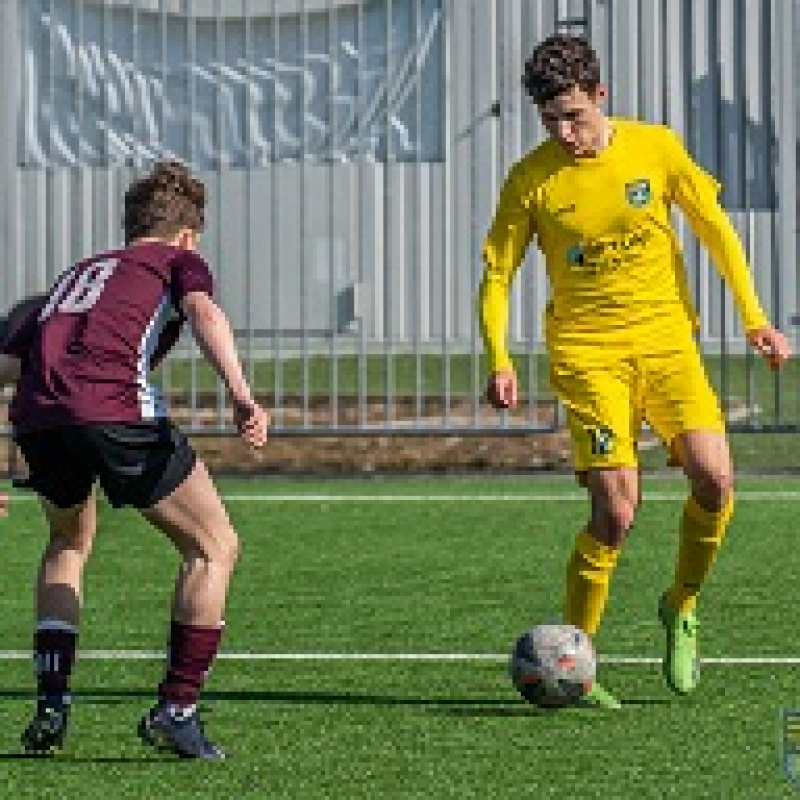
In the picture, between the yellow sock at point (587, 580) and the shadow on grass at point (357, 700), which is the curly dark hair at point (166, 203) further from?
the yellow sock at point (587, 580)

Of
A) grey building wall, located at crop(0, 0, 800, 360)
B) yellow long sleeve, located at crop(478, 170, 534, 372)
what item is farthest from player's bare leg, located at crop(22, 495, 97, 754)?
grey building wall, located at crop(0, 0, 800, 360)

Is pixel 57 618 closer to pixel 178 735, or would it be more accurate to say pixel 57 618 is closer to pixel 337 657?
pixel 178 735

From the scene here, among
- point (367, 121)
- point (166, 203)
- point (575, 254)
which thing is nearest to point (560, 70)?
point (575, 254)

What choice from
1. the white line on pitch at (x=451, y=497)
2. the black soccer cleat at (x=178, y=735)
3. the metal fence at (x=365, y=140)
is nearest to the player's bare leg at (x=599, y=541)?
the black soccer cleat at (x=178, y=735)

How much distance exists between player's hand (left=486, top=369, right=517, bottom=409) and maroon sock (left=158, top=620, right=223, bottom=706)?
4.70ft

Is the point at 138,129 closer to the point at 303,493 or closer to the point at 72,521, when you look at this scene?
the point at 303,493

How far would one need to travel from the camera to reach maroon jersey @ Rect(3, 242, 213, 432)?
9062mm

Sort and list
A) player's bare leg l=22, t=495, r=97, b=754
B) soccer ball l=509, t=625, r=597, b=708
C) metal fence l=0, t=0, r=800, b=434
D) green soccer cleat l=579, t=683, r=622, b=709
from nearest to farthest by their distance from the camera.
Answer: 1. player's bare leg l=22, t=495, r=97, b=754
2. soccer ball l=509, t=625, r=597, b=708
3. green soccer cleat l=579, t=683, r=622, b=709
4. metal fence l=0, t=0, r=800, b=434

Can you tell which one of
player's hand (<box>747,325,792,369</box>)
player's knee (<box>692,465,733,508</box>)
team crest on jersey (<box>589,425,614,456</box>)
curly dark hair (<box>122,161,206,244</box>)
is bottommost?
player's knee (<box>692,465,733,508</box>)

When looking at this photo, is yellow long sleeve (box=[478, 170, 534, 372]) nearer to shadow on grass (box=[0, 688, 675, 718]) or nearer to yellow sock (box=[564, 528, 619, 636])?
yellow sock (box=[564, 528, 619, 636])

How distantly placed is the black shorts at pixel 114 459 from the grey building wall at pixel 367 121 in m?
9.58

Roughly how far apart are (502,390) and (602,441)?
1.09ft

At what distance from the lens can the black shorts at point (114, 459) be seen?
905 centimetres

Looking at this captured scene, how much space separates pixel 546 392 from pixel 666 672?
31.6 ft
